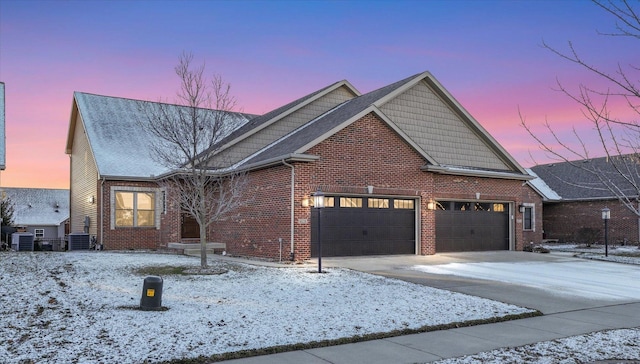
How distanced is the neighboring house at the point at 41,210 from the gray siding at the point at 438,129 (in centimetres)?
4524

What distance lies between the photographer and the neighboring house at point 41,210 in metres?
58.7

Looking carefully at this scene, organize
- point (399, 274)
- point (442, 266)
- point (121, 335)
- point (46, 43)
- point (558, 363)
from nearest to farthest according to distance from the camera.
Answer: point (558, 363)
point (121, 335)
point (399, 274)
point (442, 266)
point (46, 43)

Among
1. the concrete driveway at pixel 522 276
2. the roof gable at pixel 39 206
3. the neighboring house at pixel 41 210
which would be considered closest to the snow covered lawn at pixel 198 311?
the concrete driveway at pixel 522 276

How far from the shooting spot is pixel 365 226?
20.4 m

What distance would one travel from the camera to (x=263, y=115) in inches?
1119

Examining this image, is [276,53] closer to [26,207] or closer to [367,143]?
[367,143]

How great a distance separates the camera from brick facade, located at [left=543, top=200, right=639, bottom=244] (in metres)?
34.0

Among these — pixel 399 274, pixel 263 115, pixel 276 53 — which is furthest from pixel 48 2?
→ pixel 399 274

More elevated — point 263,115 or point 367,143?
point 263,115

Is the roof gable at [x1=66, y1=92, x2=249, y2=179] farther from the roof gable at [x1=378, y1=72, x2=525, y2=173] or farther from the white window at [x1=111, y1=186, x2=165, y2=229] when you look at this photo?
the roof gable at [x1=378, y1=72, x2=525, y2=173]

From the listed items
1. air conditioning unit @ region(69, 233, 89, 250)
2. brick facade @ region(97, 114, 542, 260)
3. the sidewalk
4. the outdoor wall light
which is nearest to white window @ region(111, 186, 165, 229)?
Answer: brick facade @ region(97, 114, 542, 260)

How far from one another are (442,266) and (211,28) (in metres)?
12.3

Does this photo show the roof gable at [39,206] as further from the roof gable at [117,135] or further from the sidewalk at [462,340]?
the sidewalk at [462,340]

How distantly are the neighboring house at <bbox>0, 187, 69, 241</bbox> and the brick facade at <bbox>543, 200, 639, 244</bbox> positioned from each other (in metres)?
46.9
